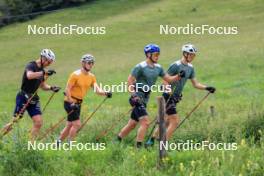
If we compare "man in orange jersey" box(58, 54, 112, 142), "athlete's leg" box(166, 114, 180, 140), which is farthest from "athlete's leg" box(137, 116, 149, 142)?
"man in orange jersey" box(58, 54, 112, 142)

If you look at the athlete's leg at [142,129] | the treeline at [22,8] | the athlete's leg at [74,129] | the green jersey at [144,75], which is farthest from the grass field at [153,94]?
the treeline at [22,8]

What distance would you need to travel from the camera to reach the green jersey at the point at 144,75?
13625 millimetres

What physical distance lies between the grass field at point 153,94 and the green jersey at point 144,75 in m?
1.24

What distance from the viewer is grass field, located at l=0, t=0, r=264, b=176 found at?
1137 centimetres

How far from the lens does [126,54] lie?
4331 cm

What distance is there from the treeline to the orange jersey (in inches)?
1956

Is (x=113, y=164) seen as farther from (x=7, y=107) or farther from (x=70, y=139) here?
(x=7, y=107)

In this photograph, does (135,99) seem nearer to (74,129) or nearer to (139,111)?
(139,111)

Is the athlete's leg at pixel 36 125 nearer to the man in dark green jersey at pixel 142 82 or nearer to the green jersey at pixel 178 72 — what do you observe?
the man in dark green jersey at pixel 142 82

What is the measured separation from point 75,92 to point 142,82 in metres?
1.67

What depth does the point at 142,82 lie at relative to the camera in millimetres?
13711

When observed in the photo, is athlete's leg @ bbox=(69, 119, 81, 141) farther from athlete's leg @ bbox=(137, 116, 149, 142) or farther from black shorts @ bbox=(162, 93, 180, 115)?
black shorts @ bbox=(162, 93, 180, 115)

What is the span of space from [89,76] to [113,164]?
320cm

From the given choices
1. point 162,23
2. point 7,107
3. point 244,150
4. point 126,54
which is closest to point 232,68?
point 7,107
